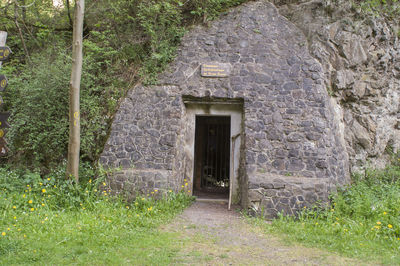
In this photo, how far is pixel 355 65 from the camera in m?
9.12

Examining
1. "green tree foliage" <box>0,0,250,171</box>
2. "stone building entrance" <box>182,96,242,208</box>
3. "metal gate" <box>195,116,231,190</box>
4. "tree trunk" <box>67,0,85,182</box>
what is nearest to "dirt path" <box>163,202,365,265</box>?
"stone building entrance" <box>182,96,242,208</box>

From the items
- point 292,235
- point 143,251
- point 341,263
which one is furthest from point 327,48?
point 143,251

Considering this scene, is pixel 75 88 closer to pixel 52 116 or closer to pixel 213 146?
pixel 52 116

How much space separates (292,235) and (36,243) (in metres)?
4.07

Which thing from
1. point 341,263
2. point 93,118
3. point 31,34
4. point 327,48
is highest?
point 31,34

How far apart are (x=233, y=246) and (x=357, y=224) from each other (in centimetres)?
253

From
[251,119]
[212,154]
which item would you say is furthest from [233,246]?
[212,154]

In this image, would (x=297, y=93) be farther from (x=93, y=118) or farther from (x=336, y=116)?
(x=93, y=118)

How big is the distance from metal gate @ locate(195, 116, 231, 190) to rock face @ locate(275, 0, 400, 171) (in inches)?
143

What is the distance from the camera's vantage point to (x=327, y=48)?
8977 mm

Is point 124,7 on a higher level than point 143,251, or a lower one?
higher

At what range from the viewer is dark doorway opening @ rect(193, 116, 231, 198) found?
10.8 m

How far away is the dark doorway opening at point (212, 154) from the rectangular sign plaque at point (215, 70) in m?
2.70

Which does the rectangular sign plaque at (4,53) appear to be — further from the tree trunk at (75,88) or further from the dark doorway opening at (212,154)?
the dark doorway opening at (212,154)
